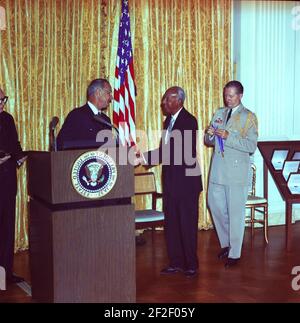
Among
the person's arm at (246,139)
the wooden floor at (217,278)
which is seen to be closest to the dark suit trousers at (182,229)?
the wooden floor at (217,278)

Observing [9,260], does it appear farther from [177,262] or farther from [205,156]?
[205,156]

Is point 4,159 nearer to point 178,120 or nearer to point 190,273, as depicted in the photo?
point 178,120

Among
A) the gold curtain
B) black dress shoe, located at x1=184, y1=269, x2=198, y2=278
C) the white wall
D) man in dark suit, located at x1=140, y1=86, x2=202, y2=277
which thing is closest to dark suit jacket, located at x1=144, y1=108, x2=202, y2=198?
man in dark suit, located at x1=140, y1=86, x2=202, y2=277

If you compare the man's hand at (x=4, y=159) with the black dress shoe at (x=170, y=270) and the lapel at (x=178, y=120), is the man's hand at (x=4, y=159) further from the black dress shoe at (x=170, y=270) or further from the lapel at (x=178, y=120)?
the black dress shoe at (x=170, y=270)

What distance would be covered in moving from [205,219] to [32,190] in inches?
139

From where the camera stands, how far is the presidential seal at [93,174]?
3250mm

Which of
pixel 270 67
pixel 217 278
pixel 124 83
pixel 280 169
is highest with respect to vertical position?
pixel 270 67

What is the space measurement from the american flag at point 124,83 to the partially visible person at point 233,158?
125 centimetres

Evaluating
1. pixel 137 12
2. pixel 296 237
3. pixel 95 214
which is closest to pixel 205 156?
pixel 296 237

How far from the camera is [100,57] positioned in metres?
6.12

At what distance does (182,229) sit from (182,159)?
631 mm

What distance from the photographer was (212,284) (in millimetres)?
4445

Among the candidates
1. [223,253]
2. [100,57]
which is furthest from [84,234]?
[100,57]

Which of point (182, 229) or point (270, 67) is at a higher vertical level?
point (270, 67)
